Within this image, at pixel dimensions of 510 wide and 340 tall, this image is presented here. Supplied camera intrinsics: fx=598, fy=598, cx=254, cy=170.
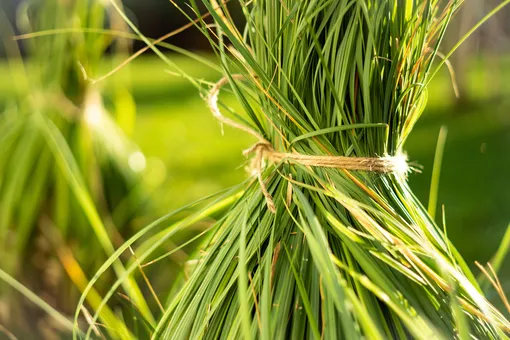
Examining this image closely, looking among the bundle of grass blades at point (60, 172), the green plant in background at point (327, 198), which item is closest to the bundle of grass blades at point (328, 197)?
the green plant in background at point (327, 198)

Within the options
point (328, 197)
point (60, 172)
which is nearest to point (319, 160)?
point (328, 197)

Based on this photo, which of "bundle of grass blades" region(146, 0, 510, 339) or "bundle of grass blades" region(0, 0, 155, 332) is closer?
"bundle of grass blades" region(146, 0, 510, 339)

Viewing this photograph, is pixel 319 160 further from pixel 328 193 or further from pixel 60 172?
pixel 60 172

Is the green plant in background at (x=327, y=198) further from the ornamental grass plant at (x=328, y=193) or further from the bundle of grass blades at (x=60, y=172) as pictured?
the bundle of grass blades at (x=60, y=172)

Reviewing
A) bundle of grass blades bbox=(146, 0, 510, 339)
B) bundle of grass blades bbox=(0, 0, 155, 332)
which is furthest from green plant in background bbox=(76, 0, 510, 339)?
bundle of grass blades bbox=(0, 0, 155, 332)

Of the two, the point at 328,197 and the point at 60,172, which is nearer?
the point at 328,197

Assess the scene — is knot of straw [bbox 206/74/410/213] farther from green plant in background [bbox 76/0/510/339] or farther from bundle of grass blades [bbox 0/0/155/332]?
bundle of grass blades [bbox 0/0/155/332]
